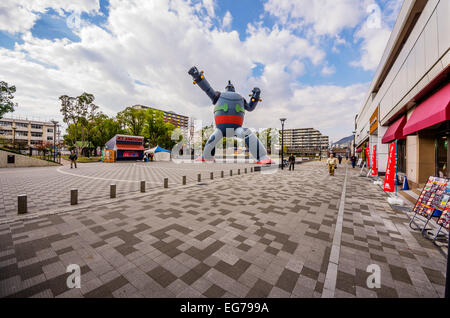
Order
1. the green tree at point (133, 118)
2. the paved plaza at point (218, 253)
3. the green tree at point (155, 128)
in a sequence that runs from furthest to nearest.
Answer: the green tree at point (155, 128)
the green tree at point (133, 118)
the paved plaza at point (218, 253)

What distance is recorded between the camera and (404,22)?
7.98 m

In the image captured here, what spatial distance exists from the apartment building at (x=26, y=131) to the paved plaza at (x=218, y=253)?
7128 cm

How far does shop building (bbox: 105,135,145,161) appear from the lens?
2925 cm

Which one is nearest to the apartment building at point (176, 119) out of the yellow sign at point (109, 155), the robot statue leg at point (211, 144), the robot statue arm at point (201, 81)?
the yellow sign at point (109, 155)

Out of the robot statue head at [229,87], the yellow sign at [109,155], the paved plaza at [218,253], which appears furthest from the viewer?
the yellow sign at [109,155]

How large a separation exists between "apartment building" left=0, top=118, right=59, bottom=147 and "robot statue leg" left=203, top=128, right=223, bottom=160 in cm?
5865

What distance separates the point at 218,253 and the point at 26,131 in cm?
8685

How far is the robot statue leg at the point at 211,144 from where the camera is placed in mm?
24403

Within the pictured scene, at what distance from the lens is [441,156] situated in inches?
265

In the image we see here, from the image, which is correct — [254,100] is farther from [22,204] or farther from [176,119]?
[176,119]

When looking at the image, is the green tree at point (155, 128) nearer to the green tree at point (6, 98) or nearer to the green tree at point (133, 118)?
the green tree at point (133, 118)

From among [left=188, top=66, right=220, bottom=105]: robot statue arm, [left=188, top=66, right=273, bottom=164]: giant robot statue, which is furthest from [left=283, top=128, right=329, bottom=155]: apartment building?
[left=188, top=66, right=220, bottom=105]: robot statue arm
